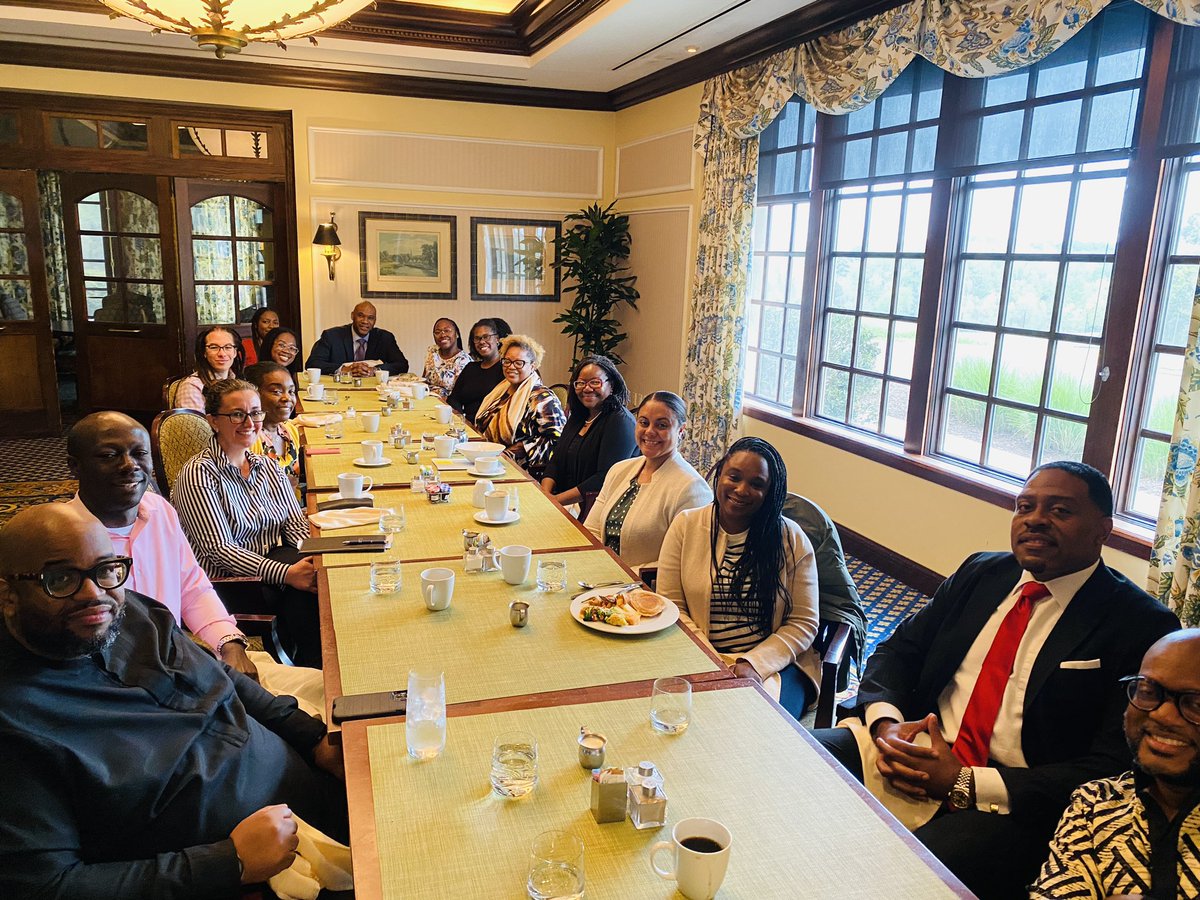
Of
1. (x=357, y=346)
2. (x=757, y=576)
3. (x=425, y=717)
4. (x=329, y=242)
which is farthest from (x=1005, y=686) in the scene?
(x=329, y=242)

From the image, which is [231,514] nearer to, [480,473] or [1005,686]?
[480,473]

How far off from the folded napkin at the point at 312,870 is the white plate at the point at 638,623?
73 centimetres

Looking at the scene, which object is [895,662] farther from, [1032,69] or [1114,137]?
[1032,69]

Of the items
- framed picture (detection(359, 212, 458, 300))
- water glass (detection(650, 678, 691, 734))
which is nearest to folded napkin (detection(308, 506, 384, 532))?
water glass (detection(650, 678, 691, 734))

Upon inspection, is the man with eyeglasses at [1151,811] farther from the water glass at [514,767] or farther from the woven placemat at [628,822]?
the water glass at [514,767]

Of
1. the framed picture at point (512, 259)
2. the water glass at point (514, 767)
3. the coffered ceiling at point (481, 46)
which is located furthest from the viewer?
the framed picture at point (512, 259)

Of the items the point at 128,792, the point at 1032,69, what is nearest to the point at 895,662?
the point at 128,792

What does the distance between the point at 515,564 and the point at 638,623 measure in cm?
41

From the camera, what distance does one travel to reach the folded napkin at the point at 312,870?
4.75ft

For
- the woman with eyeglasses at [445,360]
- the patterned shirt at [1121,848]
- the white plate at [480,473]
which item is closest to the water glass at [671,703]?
the patterned shirt at [1121,848]

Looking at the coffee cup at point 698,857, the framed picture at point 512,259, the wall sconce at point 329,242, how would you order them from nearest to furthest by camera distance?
the coffee cup at point 698,857, the wall sconce at point 329,242, the framed picture at point 512,259

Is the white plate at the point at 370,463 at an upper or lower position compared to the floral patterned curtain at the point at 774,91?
lower

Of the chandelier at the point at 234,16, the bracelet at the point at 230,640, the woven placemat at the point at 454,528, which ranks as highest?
the chandelier at the point at 234,16

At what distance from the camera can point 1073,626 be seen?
1.82 metres
